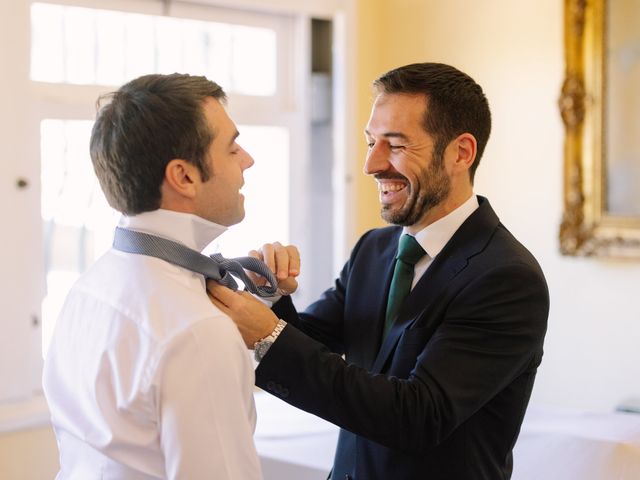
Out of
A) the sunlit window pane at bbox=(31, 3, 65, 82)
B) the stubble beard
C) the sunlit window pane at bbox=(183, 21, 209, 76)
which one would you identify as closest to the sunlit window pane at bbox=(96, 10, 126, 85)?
the sunlit window pane at bbox=(31, 3, 65, 82)

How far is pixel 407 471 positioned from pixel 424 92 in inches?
26.0

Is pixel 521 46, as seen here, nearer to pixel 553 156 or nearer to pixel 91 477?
pixel 553 156

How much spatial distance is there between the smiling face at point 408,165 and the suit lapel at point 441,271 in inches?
2.9

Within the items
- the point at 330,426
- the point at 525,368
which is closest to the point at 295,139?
the point at 330,426

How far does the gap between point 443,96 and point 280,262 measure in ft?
1.37

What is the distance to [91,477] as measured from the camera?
4.06 ft

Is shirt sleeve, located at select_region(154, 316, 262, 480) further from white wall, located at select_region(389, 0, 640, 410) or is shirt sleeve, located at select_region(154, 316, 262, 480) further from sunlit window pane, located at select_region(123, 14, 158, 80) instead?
white wall, located at select_region(389, 0, 640, 410)

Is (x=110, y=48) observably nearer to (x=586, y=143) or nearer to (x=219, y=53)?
(x=219, y=53)

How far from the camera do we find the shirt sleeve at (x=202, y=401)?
3.77 ft

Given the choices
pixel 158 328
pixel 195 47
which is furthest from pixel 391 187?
pixel 195 47

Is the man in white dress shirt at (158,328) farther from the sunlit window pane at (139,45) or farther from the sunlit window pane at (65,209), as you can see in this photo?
the sunlit window pane at (139,45)

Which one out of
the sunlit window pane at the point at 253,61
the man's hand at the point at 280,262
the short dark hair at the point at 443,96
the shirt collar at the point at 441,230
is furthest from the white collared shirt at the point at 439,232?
the sunlit window pane at the point at 253,61

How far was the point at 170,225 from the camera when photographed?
4.22 feet

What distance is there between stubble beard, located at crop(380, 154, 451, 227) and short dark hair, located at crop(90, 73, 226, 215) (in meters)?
0.47
